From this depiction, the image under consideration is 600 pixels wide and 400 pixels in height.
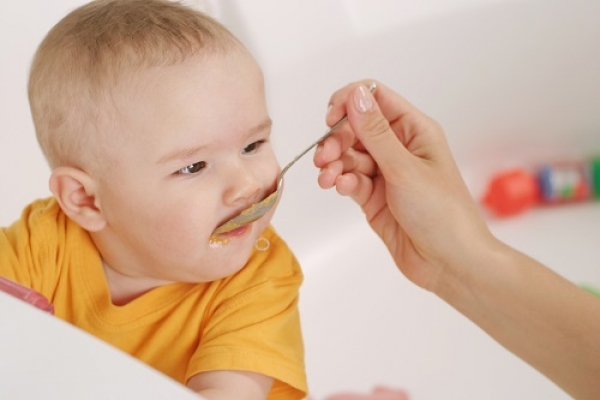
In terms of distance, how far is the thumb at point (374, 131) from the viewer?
0.93 metres

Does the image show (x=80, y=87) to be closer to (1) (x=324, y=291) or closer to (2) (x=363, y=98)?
(2) (x=363, y=98)

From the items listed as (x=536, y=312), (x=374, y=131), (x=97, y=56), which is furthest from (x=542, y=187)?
(x=97, y=56)

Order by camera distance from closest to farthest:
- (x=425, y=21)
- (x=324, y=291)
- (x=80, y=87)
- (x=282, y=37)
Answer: (x=80, y=87) → (x=282, y=37) → (x=425, y=21) → (x=324, y=291)

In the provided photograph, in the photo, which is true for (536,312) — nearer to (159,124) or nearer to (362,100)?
(362,100)

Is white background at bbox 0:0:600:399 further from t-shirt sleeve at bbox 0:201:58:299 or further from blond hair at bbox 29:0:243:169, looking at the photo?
blond hair at bbox 29:0:243:169

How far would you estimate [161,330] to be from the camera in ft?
3.09

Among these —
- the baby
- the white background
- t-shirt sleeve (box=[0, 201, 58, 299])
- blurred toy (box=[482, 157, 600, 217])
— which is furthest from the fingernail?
blurred toy (box=[482, 157, 600, 217])

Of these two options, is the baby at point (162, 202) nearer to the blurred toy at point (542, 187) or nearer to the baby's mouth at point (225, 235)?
the baby's mouth at point (225, 235)

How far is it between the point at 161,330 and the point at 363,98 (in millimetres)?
310

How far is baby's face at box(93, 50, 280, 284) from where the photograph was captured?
0.83 m

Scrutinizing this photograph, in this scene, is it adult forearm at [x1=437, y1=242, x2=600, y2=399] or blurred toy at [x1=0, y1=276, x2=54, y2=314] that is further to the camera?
adult forearm at [x1=437, y1=242, x2=600, y2=399]

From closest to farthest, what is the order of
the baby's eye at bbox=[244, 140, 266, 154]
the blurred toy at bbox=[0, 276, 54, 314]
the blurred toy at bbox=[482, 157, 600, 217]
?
the blurred toy at bbox=[0, 276, 54, 314] → the baby's eye at bbox=[244, 140, 266, 154] → the blurred toy at bbox=[482, 157, 600, 217]

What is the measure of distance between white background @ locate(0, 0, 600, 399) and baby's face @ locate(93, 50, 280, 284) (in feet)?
1.55

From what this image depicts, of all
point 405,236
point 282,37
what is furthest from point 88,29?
point 282,37
